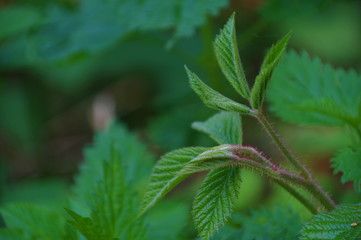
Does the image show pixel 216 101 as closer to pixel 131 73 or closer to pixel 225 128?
pixel 225 128

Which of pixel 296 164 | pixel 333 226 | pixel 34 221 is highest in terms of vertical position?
pixel 34 221

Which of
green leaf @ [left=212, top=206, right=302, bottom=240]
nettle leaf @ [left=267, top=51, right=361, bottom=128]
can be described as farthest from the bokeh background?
green leaf @ [left=212, top=206, right=302, bottom=240]

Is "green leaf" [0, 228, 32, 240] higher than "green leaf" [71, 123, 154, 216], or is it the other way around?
"green leaf" [71, 123, 154, 216]

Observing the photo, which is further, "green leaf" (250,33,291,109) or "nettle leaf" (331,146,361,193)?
"nettle leaf" (331,146,361,193)

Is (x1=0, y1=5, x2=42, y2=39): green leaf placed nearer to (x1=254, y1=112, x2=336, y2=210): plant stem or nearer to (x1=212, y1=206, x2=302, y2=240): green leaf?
(x1=212, y1=206, x2=302, y2=240): green leaf

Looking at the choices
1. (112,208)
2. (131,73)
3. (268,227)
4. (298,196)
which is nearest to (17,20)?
(131,73)

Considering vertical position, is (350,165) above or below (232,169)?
below

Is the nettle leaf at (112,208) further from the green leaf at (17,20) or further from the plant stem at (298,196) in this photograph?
the green leaf at (17,20)
